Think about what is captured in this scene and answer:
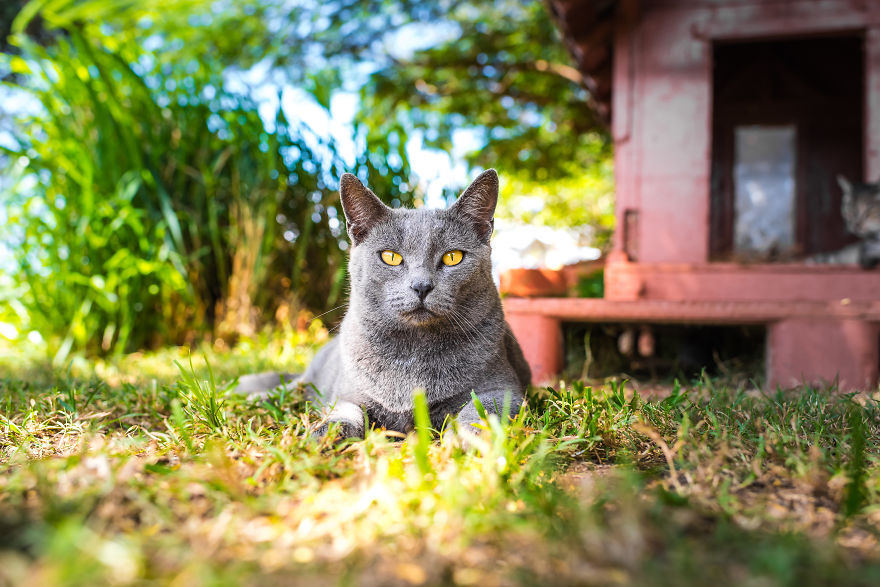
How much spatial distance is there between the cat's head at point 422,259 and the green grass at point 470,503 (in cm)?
40

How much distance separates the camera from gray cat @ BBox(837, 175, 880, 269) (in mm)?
3285

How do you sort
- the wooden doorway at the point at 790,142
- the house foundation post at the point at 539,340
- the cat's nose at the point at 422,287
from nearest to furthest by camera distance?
the cat's nose at the point at 422,287
the house foundation post at the point at 539,340
the wooden doorway at the point at 790,142

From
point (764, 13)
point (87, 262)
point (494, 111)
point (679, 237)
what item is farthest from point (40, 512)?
point (494, 111)

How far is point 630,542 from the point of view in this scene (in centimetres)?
92

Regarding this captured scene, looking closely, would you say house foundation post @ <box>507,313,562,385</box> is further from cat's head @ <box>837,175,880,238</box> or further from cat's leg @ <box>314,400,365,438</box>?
cat's head @ <box>837,175,880,238</box>

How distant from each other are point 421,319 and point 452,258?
23cm

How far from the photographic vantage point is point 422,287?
1.75m

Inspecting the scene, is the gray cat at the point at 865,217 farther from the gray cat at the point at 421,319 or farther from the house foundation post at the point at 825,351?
the gray cat at the point at 421,319

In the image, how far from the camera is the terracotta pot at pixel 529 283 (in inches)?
136

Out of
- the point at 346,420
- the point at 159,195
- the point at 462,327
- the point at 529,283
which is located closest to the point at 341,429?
the point at 346,420

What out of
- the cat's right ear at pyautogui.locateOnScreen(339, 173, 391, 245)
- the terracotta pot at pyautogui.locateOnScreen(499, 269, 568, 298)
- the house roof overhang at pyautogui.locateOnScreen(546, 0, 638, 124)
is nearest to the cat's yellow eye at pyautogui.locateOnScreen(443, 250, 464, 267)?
the cat's right ear at pyautogui.locateOnScreen(339, 173, 391, 245)

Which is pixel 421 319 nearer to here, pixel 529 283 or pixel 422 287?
pixel 422 287

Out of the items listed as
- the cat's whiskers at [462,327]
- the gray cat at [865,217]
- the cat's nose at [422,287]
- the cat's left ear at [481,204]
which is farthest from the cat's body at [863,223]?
the cat's nose at [422,287]

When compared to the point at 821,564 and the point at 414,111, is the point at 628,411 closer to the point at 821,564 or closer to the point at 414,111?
the point at 821,564
